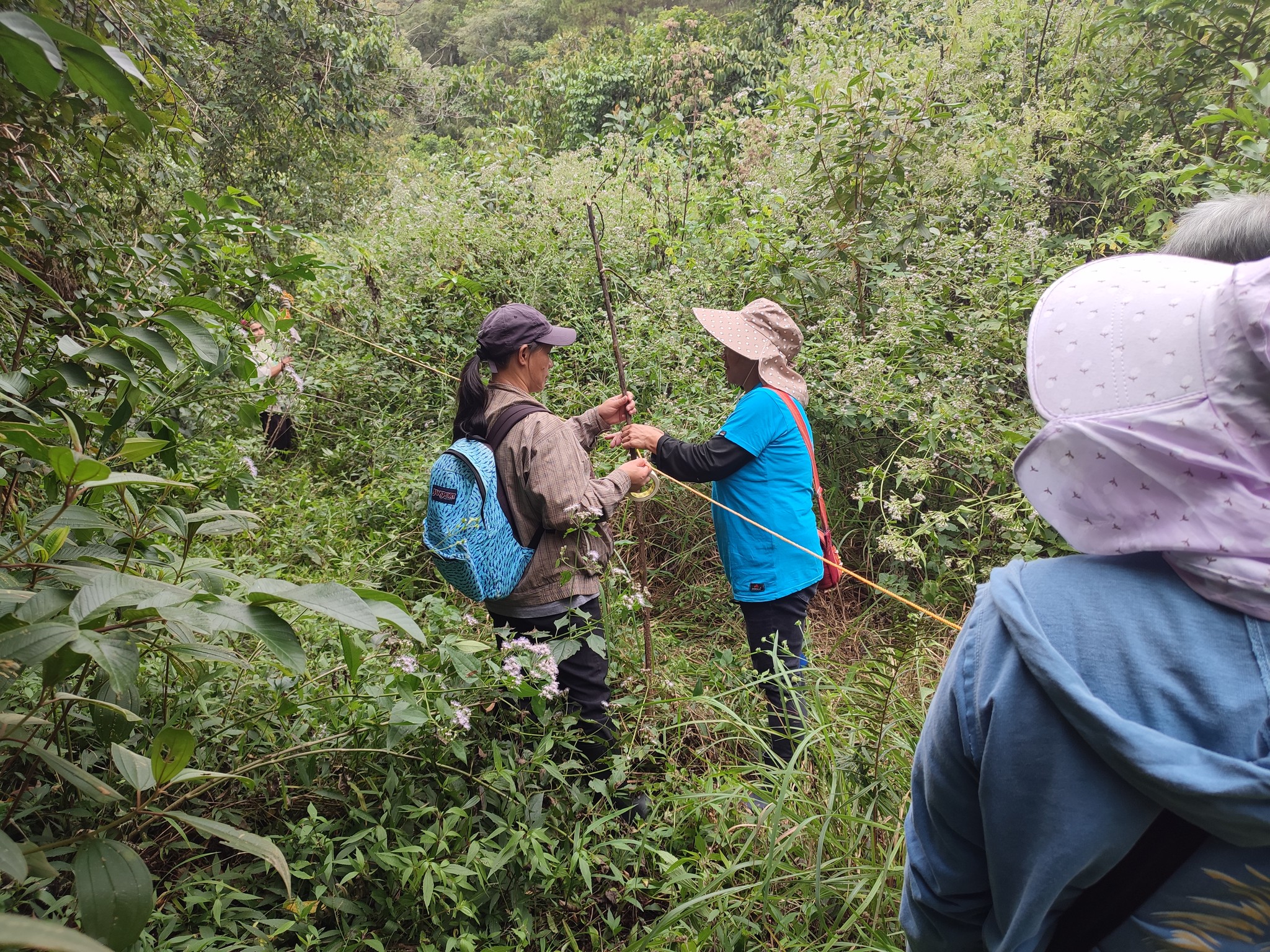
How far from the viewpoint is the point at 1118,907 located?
0.79 m

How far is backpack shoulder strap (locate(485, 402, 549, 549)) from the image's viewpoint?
249 cm

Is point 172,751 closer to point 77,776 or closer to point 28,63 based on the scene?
point 77,776

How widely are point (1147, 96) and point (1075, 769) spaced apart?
5.93 metres

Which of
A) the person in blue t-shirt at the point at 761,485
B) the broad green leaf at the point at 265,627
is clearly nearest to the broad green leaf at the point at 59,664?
the broad green leaf at the point at 265,627

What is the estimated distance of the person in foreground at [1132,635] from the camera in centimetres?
72

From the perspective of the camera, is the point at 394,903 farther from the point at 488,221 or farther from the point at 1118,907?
the point at 488,221

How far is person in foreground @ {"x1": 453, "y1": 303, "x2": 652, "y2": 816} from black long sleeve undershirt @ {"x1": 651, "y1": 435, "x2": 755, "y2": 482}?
0.37 m

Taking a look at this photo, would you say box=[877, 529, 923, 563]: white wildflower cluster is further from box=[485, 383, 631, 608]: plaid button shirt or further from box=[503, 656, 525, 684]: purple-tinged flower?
box=[503, 656, 525, 684]: purple-tinged flower

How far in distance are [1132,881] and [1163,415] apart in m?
0.48

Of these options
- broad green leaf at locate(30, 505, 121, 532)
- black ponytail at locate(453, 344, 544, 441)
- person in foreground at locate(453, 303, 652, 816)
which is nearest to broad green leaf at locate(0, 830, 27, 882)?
broad green leaf at locate(30, 505, 121, 532)

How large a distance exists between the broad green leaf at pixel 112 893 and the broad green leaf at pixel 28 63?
2.86 feet

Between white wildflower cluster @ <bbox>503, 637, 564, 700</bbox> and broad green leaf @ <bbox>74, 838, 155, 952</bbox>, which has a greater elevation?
broad green leaf @ <bbox>74, 838, 155, 952</bbox>

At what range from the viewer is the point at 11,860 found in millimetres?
776

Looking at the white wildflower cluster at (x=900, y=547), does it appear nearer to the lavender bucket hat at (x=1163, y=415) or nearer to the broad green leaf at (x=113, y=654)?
the lavender bucket hat at (x=1163, y=415)
